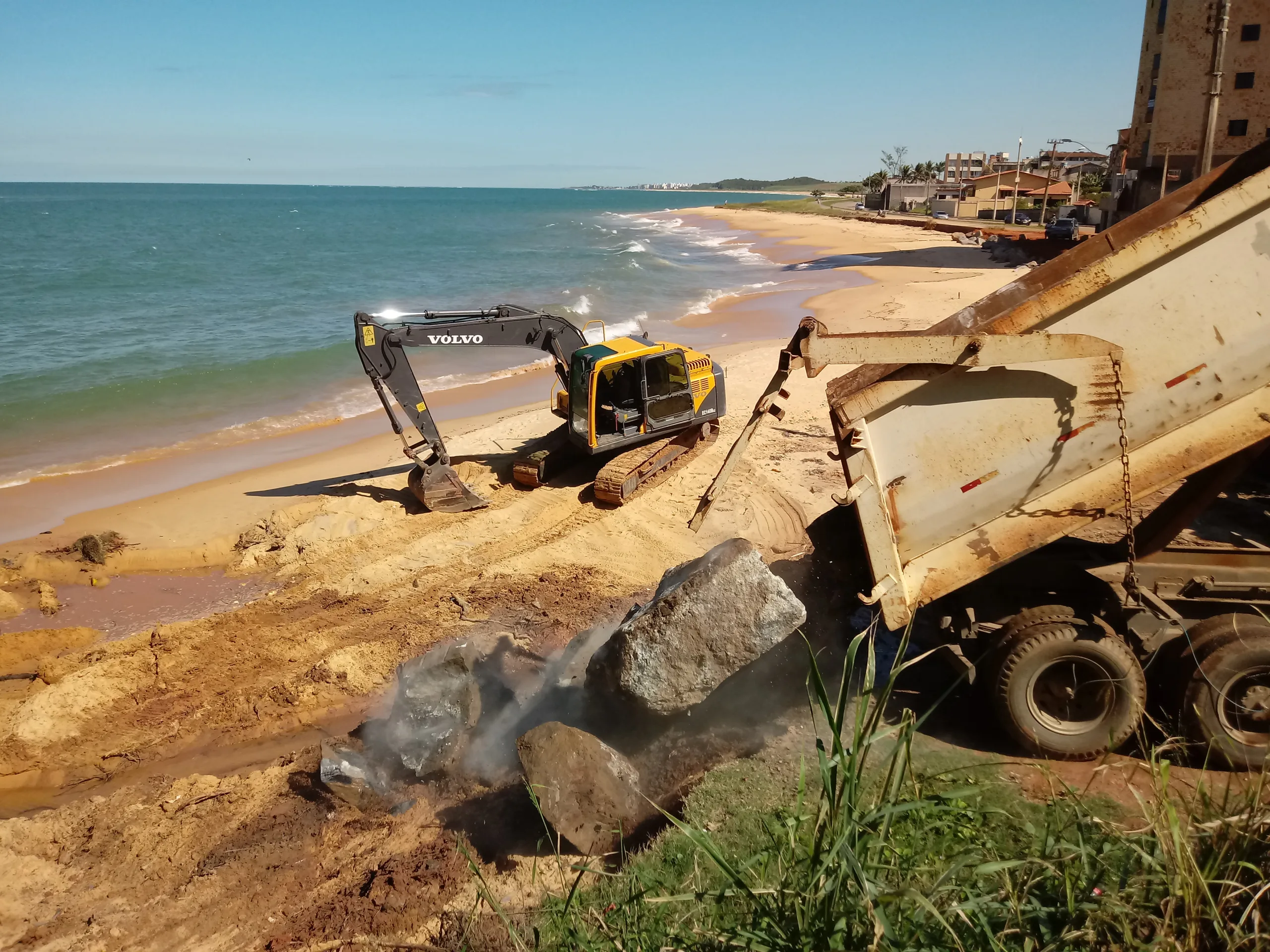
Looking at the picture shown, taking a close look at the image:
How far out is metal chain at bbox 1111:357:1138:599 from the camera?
507 centimetres

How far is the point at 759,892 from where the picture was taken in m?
2.74

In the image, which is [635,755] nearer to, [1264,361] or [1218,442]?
[1218,442]

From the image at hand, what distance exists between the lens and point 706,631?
241 inches

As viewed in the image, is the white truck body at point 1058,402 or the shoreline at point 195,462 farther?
the shoreline at point 195,462

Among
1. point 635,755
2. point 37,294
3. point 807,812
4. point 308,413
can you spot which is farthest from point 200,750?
point 37,294

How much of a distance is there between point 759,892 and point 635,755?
3.61 metres

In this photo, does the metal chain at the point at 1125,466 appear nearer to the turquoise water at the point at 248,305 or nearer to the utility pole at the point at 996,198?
the turquoise water at the point at 248,305

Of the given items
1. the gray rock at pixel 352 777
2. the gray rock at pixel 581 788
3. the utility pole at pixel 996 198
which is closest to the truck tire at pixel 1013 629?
the gray rock at pixel 581 788

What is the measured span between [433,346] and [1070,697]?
9527 mm

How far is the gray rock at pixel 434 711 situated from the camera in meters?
6.61

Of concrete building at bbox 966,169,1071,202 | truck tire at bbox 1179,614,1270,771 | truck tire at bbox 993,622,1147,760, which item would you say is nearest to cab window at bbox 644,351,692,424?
truck tire at bbox 993,622,1147,760

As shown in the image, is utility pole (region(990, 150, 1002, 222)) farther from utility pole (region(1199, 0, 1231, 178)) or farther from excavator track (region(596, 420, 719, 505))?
excavator track (region(596, 420, 719, 505))

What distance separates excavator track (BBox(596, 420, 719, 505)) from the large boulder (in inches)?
213

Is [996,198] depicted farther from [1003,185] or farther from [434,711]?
[434,711]
